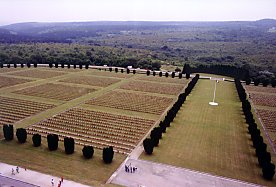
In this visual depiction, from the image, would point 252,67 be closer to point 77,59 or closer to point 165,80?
point 165,80

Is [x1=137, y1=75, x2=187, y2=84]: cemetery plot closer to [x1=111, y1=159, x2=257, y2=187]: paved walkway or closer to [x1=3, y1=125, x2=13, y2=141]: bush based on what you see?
[x1=3, y1=125, x2=13, y2=141]: bush

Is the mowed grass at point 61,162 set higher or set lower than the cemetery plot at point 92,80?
lower

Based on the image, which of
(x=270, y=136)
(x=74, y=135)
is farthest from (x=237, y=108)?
(x=74, y=135)

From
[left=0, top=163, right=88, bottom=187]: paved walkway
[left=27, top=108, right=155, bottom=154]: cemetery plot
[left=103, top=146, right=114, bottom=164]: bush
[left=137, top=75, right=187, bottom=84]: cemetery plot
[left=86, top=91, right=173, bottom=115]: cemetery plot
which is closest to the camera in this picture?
[left=0, top=163, right=88, bottom=187]: paved walkway

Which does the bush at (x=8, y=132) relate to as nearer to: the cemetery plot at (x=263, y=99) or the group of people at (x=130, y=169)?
the group of people at (x=130, y=169)

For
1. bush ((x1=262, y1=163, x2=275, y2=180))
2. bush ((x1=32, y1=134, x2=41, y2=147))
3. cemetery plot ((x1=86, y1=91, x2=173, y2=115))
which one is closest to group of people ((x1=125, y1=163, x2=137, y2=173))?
bush ((x1=32, y1=134, x2=41, y2=147))

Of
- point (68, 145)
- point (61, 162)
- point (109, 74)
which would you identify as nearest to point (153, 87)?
point (109, 74)

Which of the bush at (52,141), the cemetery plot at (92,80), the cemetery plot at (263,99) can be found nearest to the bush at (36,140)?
the bush at (52,141)
